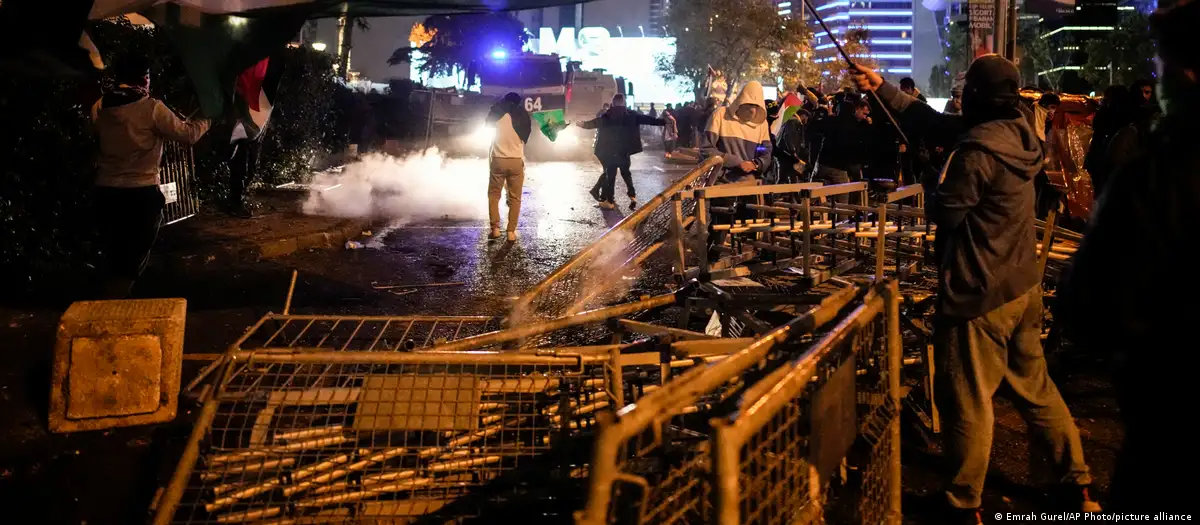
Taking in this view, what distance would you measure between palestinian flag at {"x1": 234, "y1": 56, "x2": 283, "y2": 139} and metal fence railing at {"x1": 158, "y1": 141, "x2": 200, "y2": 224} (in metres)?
5.00

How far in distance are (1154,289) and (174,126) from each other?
616cm

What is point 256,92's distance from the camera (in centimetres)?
581

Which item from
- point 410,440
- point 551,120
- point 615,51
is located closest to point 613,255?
point 410,440

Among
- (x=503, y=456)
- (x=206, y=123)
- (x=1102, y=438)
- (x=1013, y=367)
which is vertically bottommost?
(x=1102, y=438)

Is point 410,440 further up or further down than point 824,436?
further down

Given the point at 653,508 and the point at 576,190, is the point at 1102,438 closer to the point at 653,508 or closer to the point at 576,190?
the point at 653,508

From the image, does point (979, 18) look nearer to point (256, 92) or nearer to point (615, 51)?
point (256, 92)

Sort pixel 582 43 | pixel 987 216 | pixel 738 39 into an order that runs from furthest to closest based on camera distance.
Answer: pixel 582 43 → pixel 738 39 → pixel 987 216

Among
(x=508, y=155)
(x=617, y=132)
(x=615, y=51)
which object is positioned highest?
(x=615, y=51)

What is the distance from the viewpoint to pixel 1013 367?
3805mm

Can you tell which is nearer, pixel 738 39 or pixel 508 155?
pixel 508 155

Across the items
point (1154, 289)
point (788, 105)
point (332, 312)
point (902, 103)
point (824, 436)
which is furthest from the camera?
point (788, 105)

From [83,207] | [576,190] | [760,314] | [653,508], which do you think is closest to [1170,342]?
[653,508]

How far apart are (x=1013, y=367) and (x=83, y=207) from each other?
764cm
